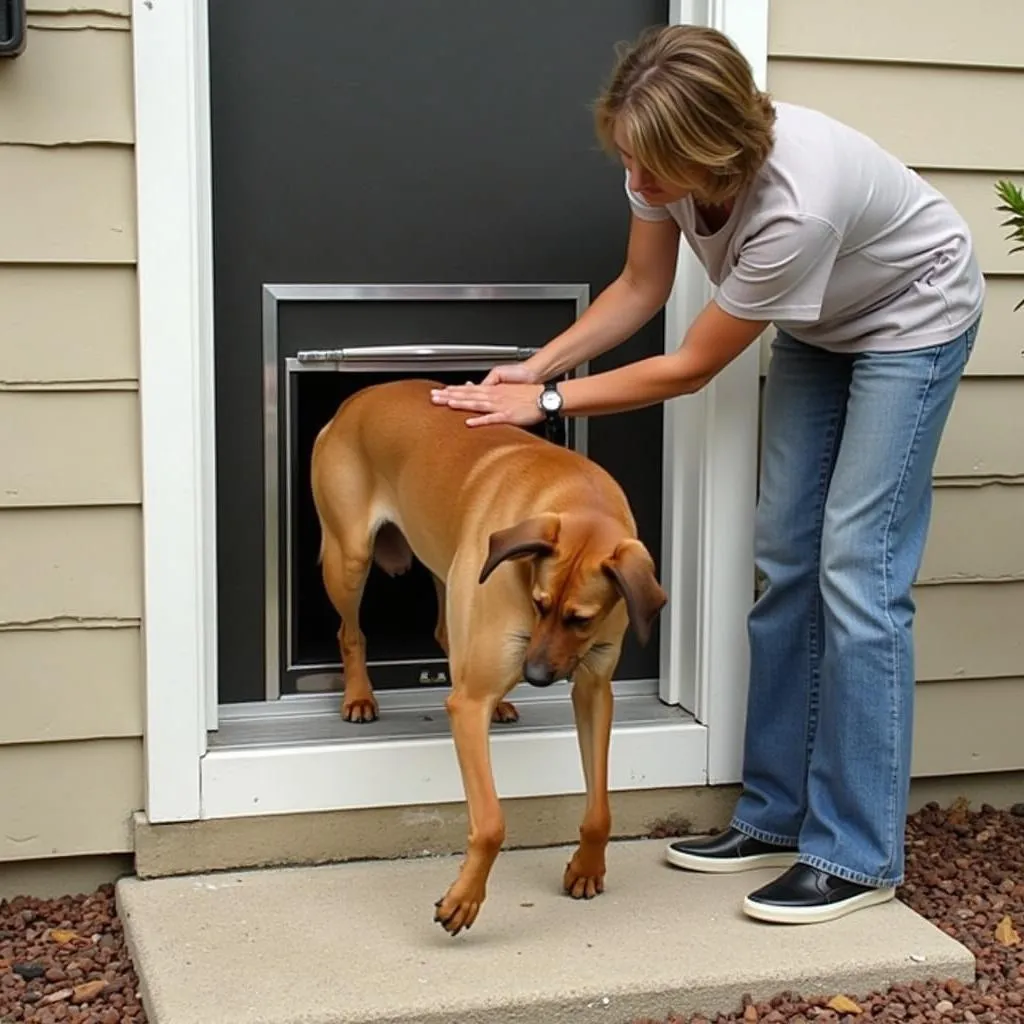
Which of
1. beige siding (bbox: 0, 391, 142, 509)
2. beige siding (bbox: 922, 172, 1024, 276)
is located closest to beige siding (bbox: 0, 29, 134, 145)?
beige siding (bbox: 0, 391, 142, 509)

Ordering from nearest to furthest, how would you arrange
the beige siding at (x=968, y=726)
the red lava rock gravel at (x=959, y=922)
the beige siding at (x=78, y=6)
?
1. the red lava rock gravel at (x=959, y=922)
2. the beige siding at (x=78, y=6)
3. the beige siding at (x=968, y=726)

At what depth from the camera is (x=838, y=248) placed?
10.2ft

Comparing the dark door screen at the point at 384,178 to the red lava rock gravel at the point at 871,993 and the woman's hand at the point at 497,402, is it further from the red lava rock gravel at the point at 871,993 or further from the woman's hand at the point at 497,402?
the red lava rock gravel at the point at 871,993

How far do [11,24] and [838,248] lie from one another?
1.77 meters

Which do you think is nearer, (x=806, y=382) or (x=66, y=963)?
(x=66, y=963)

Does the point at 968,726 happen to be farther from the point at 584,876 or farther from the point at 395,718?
the point at 395,718

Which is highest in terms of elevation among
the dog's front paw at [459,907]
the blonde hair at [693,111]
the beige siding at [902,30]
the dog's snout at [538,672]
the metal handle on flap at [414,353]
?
the beige siding at [902,30]

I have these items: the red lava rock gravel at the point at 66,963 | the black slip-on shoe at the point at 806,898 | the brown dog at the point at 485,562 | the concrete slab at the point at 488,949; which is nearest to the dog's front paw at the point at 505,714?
the brown dog at the point at 485,562

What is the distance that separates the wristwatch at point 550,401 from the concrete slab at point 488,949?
108 centimetres

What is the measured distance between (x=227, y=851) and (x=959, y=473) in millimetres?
2114

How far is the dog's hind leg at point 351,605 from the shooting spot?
3.87 m

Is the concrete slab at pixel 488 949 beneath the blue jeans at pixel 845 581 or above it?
beneath

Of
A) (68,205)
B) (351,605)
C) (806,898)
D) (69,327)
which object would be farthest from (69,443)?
(806,898)

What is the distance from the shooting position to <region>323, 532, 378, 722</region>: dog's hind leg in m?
3.87
